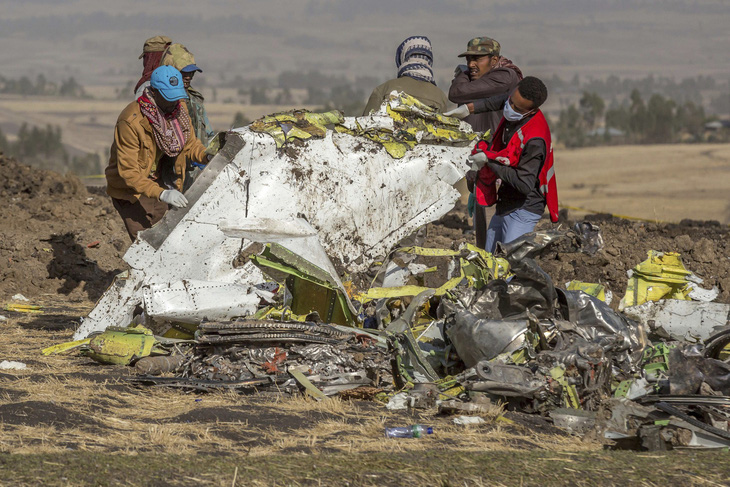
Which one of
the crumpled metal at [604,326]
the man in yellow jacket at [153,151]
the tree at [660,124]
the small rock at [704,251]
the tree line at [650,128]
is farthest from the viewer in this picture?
the tree at [660,124]

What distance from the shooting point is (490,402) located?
5.23 meters

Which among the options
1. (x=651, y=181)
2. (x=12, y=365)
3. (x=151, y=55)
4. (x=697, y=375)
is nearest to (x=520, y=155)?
(x=697, y=375)

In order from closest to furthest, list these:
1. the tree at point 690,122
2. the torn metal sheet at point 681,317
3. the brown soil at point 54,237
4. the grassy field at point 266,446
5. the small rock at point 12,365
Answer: the grassy field at point 266,446 → the small rock at point 12,365 → the torn metal sheet at point 681,317 → the brown soil at point 54,237 → the tree at point 690,122

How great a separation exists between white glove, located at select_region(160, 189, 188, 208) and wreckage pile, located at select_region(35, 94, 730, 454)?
0.26 ft

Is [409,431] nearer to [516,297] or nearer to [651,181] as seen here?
[516,297]

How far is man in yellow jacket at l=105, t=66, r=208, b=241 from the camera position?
718cm

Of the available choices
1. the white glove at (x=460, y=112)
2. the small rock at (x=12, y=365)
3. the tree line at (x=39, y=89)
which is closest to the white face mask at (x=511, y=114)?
the white glove at (x=460, y=112)

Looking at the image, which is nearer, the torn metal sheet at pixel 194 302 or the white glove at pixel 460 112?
the torn metal sheet at pixel 194 302

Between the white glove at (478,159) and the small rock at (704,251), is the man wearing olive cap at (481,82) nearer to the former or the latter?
the white glove at (478,159)

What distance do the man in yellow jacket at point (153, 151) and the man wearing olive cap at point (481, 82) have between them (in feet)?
7.59

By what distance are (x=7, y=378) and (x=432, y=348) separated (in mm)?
2661

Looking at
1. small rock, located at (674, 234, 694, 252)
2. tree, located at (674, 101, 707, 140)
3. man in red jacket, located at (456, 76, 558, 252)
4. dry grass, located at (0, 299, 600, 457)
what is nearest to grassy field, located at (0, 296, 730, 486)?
dry grass, located at (0, 299, 600, 457)

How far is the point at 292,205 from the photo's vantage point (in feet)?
23.4

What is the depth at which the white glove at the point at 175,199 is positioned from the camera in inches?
269
